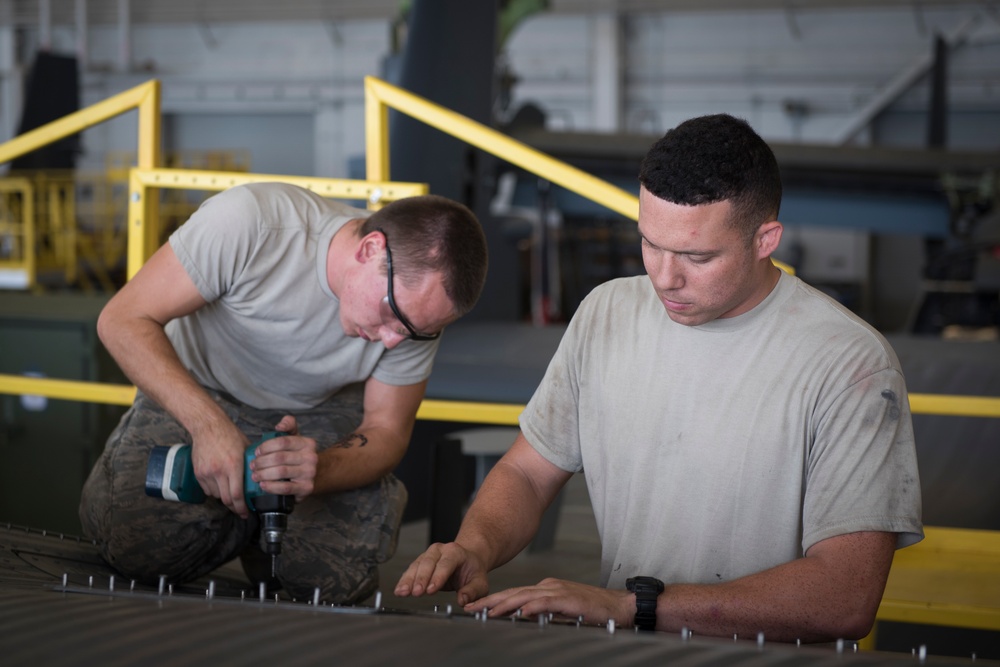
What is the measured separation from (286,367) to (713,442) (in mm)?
1086

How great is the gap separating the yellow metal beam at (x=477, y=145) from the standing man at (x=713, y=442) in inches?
37.7

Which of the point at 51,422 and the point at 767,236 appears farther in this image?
the point at 51,422

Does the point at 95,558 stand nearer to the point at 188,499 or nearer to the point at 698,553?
the point at 188,499

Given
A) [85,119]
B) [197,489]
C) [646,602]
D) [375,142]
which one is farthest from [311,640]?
[85,119]

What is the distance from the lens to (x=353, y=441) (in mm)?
2264

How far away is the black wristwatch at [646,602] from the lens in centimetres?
153

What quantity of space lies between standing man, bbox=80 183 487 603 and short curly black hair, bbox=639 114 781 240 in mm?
605

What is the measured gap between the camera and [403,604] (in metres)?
2.30

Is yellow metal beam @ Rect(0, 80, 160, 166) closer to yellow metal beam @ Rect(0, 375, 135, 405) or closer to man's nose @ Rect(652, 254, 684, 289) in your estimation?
yellow metal beam @ Rect(0, 375, 135, 405)

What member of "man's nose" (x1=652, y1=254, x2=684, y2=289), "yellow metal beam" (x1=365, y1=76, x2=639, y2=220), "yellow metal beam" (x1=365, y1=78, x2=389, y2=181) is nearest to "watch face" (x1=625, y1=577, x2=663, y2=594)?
"man's nose" (x1=652, y1=254, x2=684, y2=289)

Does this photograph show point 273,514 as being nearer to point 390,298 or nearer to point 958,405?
point 390,298

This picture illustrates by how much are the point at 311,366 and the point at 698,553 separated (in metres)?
→ 1.05

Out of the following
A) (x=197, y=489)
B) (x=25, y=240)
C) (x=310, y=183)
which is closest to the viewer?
(x=197, y=489)

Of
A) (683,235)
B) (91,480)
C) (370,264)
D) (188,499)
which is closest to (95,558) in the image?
(91,480)
